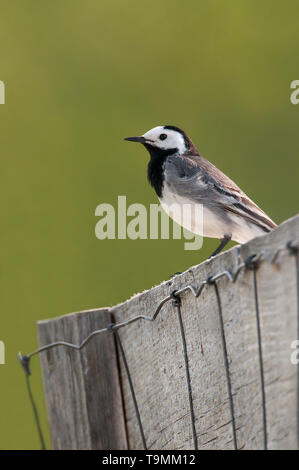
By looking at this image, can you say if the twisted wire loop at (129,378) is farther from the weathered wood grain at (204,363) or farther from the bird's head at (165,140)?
the bird's head at (165,140)

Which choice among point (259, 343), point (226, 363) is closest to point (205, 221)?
point (226, 363)

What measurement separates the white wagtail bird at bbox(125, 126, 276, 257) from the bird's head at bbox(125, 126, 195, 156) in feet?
0.54

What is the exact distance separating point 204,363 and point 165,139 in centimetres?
271

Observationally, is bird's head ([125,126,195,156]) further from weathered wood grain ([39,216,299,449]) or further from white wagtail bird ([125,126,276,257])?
weathered wood grain ([39,216,299,449])

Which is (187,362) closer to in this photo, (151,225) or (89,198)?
(151,225)

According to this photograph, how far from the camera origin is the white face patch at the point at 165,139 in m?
4.40

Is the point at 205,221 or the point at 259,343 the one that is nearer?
the point at 259,343

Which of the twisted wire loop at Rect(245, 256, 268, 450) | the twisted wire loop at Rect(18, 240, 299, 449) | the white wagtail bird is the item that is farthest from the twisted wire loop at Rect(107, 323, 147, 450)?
the white wagtail bird

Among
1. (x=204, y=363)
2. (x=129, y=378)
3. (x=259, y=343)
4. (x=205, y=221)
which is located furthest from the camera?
(x=205, y=221)

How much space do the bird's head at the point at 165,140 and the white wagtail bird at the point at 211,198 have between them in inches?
6.4

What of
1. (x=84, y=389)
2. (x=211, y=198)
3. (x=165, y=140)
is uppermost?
(x=165, y=140)

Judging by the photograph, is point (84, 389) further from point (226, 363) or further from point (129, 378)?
point (226, 363)

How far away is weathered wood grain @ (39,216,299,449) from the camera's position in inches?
57.1

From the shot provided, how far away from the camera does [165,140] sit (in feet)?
14.5
